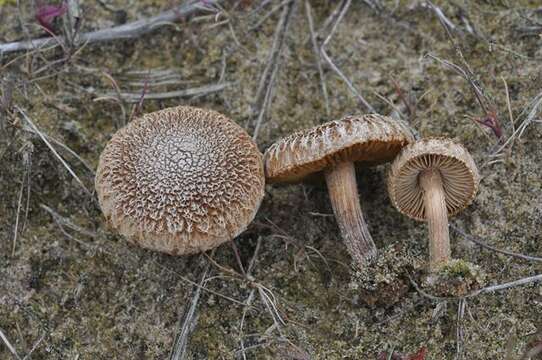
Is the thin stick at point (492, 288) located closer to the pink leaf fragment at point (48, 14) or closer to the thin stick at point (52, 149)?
the thin stick at point (52, 149)

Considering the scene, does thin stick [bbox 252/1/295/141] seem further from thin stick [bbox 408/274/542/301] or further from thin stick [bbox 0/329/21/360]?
thin stick [bbox 0/329/21/360]

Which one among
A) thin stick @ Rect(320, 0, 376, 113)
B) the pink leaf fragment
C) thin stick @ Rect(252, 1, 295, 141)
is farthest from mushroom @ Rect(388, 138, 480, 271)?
the pink leaf fragment

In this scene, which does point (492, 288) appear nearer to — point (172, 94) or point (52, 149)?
point (172, 94)

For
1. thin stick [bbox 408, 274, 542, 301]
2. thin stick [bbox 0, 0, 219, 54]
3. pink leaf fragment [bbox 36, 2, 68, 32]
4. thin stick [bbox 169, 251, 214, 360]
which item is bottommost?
thin stick [bbox 169, 251, 214, 360]

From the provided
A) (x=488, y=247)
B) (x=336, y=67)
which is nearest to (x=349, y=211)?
(x=488, y=247)

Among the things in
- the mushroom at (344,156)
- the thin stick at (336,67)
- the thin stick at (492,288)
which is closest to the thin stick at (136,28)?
the thin stick at (336,67)

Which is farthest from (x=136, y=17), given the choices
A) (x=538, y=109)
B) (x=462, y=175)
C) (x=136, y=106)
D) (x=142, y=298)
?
(x=538, y=109)
